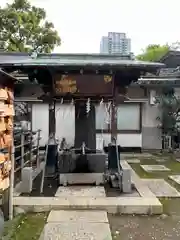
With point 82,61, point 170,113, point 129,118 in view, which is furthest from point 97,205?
point 129,118

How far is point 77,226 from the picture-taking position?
140 inches

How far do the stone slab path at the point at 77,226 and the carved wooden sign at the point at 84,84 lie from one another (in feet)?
7.19

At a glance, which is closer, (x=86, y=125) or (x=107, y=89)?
(x=107, y=89)

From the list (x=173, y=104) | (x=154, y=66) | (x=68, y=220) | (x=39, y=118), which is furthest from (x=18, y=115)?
(x=68, y=220)

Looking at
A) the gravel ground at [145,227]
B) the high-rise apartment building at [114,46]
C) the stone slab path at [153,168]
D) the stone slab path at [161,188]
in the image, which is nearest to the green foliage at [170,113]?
the high-rise apartment building at [114,46]

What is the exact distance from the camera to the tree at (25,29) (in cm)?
1716

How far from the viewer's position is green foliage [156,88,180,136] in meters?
11.1

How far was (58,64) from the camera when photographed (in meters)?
5.07

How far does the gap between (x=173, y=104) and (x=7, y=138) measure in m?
8.76

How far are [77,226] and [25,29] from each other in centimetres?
1596

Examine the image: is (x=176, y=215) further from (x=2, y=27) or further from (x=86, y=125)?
(x=2, y=27)

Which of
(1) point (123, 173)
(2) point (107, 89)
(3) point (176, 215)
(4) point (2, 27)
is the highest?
(4) point (2, 27)

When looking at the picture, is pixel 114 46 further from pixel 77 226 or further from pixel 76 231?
pixel 76 231

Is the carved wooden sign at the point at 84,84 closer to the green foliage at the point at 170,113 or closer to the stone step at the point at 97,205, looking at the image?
the stone step at the point at 97,205
